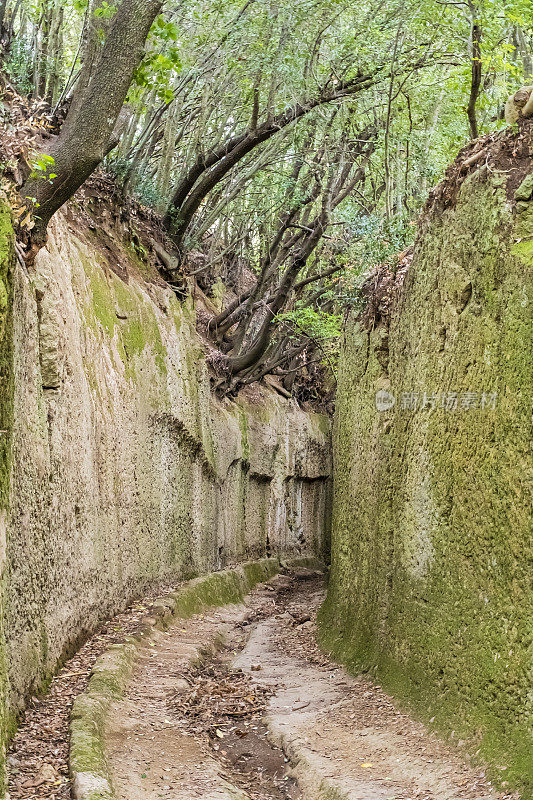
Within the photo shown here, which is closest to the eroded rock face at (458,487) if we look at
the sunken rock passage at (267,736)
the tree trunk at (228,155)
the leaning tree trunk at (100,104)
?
the sunken rock passage at (267,736)

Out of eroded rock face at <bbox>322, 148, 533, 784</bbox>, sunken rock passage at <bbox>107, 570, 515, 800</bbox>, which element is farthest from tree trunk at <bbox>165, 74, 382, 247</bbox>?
sunken rock passage at <bbox>107, 570, 515, 800</bbox>

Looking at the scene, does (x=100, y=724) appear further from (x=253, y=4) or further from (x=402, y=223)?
(x=253, y=4)

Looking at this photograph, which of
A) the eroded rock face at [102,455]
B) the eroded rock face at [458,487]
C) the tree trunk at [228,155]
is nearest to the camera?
the eroded rock face at [458,487]

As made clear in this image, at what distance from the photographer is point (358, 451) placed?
8.54 meters

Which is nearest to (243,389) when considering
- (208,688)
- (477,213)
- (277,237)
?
(277,237)

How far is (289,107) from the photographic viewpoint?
11523mm

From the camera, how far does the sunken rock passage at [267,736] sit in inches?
190

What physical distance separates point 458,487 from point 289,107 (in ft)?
26.2

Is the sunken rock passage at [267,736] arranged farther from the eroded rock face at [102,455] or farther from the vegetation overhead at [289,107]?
the vegetation overhead at [289,107]

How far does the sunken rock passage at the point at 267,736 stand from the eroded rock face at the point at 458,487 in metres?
0.29

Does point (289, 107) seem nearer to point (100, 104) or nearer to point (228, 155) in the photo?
point (228, 155)

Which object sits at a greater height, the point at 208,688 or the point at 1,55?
the point at 1,55

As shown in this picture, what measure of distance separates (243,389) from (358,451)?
9.89 metres

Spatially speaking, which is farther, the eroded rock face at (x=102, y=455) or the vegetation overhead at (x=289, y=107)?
the vegetation overhead at (x=289, y=107)
